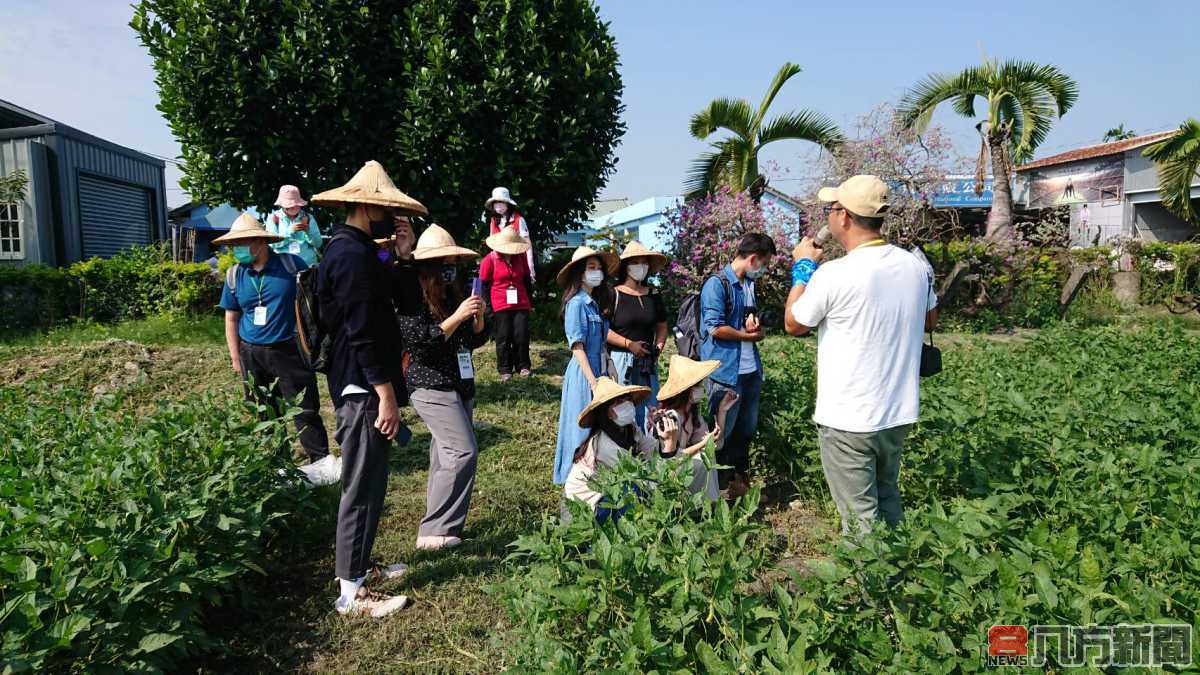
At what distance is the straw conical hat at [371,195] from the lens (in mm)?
3500

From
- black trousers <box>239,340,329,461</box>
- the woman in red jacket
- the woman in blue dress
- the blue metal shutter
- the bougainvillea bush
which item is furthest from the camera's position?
the blue metal shutter

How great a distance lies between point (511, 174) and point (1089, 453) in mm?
7433

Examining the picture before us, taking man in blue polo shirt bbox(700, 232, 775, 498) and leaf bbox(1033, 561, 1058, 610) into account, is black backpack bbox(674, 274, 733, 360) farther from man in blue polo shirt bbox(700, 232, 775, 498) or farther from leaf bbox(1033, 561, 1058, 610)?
leaf bbox(1033, 561, 1058, 610)

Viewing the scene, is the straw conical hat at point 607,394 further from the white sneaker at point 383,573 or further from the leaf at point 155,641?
the leaf at point 155,641

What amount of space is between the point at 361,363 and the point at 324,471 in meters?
2.32

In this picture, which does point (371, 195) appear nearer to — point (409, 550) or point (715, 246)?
point (409, 550)

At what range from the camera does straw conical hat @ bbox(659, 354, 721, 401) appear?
153 inches

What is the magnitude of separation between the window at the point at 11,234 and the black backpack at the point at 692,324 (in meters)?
15.4

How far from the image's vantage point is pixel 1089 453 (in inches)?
135

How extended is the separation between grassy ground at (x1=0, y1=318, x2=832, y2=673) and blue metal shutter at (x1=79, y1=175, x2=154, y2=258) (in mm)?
8802

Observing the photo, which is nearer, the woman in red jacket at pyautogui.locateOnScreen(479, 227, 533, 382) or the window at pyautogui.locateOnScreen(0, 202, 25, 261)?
the woman in red jacket at pyautogui.locateOnScreen(479, 227, 533, 382)

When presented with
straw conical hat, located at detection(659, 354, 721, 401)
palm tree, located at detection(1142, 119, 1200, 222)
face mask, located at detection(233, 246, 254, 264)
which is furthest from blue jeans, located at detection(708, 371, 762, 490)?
palm tree, located at detection(1142, 119, 1200, 222)

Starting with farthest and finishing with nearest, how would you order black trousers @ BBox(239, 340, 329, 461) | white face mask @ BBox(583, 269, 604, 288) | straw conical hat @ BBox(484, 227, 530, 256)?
straw conical hat @ BBox(484, 227, 530, 256), black trousers @ BBox(239, 340, 329, 461), white face mask @ BBox(583, 269, 604, 288)

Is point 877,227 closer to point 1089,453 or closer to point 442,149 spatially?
point 1089,453
